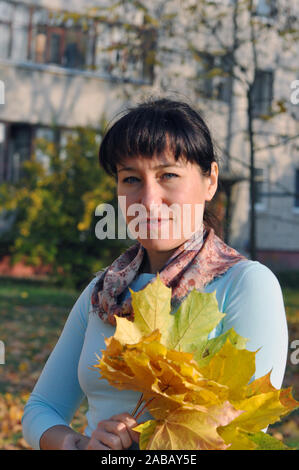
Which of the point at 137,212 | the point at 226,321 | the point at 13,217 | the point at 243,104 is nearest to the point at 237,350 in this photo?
the point at 226,321

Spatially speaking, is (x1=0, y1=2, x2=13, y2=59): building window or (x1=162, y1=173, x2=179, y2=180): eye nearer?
(x1=162, y1=173, x2=179, y2=180): eye

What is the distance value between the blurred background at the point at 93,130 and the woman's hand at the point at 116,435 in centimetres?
119

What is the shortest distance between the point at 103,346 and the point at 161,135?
603 millimetres

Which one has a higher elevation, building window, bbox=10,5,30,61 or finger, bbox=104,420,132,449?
building window, bbox=10,5,30,61

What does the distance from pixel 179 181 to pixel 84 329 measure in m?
0.57

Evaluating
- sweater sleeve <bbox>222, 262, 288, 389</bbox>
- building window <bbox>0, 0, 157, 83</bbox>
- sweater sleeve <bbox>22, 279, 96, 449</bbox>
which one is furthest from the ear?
building window <bbox>0, 0, 157, 83</bbox>

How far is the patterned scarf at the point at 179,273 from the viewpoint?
5.41 feet

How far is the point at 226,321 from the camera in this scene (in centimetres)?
153

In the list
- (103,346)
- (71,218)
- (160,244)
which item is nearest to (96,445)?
(103,346)

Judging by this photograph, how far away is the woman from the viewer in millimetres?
1557

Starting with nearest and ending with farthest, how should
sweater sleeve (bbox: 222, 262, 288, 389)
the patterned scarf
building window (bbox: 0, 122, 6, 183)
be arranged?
1. sweater sleeve (bbox: 222, 262, 288, 389)
2. the patterned scarf
3. building window (bbox: 0, 122, 6, 183)

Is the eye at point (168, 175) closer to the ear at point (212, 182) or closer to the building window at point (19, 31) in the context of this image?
the ear at point (212, 182)

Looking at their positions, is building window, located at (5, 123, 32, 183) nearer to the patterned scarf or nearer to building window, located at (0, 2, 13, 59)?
building window, located at (0, 2, 13, 59)

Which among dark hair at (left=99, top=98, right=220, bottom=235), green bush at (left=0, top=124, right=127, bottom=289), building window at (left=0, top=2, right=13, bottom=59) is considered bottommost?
green bush at (left=0, top=124, right=127, bottom=289)
